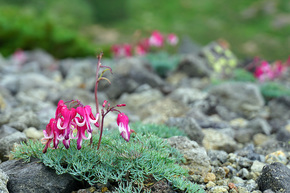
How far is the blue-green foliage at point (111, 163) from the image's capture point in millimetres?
2717

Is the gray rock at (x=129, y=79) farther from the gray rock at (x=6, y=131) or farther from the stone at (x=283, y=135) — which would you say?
the gray rock at (x=6, y=131)

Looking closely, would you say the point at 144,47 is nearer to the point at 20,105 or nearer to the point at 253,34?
the point at 20,105

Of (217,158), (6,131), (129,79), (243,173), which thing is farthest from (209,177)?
(129,79)

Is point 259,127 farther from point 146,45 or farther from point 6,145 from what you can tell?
point 146,45

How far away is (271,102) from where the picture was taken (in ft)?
21.1

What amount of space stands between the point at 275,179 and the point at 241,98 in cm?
347

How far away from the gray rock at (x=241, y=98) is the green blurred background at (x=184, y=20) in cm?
1037

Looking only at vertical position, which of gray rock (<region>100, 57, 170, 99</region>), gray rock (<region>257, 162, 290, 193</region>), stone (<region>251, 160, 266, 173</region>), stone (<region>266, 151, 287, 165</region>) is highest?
gray rock (<region>100, 57, 170, 99</region>)

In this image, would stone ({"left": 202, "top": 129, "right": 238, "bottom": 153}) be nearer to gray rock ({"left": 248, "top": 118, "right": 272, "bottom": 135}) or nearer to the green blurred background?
gray rock ({"left": 248, "top": 118, "right": 272, "bottom": 135})

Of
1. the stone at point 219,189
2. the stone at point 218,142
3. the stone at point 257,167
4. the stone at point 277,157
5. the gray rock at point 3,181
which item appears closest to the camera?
the gray rock at point 3,181

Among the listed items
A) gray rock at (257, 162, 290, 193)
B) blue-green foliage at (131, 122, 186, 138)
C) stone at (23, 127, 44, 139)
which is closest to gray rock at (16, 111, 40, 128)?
stone at (23, 127, 44, 139)

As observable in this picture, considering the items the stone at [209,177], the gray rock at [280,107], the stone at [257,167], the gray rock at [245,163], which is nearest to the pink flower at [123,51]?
the gray rock at [280,107]

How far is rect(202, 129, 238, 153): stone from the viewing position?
4.31 m

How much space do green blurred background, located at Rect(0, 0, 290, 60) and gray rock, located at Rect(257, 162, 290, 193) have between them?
1356cm
